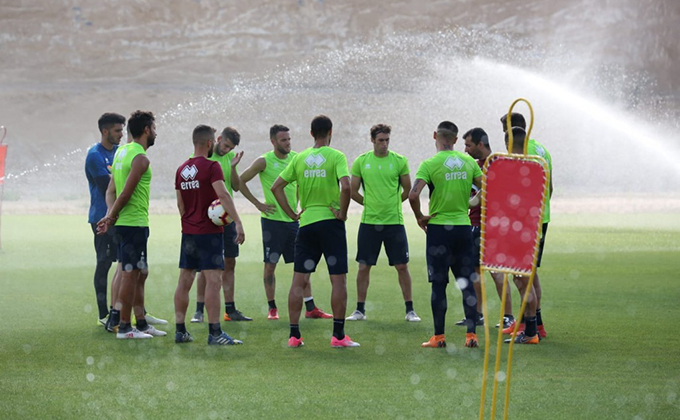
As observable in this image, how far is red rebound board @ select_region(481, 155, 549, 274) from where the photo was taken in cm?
413

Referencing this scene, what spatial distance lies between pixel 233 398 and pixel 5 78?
254 ft

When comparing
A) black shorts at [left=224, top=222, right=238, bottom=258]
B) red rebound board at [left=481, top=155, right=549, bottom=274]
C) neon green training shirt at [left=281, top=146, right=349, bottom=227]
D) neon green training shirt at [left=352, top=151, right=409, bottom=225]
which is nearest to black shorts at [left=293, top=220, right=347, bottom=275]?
neon green training shirt at [left=281, top=146, right=349, bottom=227]

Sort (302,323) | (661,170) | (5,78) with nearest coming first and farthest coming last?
(302,323) → (661,170) → (5,78)

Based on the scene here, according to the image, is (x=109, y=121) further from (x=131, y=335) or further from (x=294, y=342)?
(x=294, y=342)

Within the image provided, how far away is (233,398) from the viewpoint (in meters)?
6.18

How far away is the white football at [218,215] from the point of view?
7.96 meters

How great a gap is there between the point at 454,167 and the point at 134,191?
271 centimetres

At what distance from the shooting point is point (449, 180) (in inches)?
318

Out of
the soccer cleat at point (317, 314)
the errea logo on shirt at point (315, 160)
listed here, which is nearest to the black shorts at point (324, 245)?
the errea logo on shirt at point (315, 160)

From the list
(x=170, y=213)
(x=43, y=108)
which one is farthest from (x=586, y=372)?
(x=43, y=108)

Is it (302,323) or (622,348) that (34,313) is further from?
(622,348)

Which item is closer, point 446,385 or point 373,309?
point 446,385

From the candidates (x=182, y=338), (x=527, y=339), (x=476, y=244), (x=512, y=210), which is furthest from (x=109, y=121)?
(x=512, y=210)

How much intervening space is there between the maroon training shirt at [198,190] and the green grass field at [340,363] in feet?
3.27
